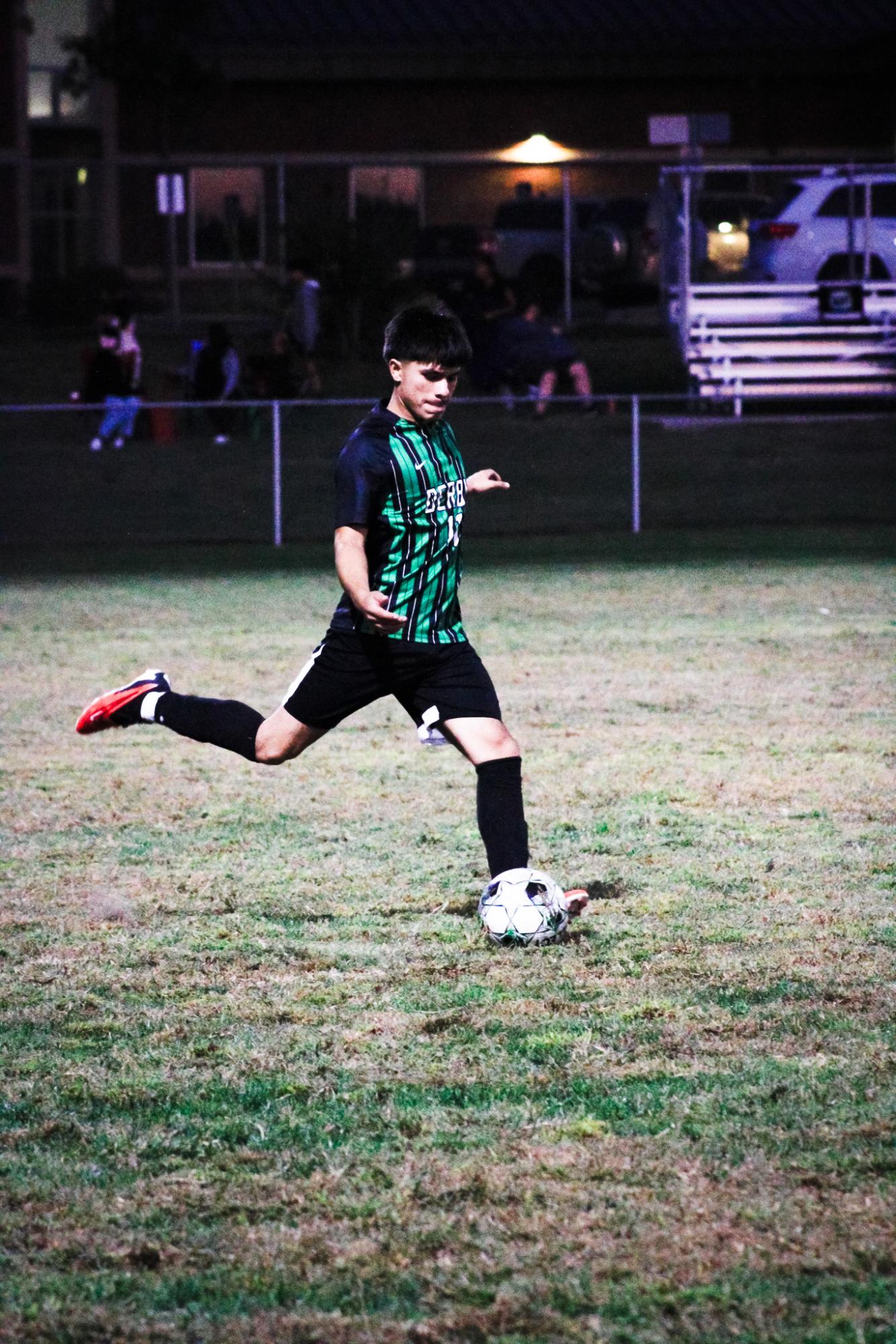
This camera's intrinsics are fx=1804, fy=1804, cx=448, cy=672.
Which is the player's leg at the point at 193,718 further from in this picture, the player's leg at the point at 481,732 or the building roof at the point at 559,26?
the building roof at the point at 559,26

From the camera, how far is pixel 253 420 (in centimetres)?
1925

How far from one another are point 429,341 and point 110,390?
1487 centimetres

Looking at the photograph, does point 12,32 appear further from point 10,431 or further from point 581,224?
point 10,431

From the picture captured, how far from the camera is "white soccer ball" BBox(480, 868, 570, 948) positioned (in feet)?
16.5

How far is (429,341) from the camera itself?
493cm

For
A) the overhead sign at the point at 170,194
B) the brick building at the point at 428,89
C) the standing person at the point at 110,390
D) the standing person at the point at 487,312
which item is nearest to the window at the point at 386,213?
the overhead sign at the point at 170,194

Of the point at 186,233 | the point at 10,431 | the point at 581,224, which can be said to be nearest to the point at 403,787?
the point at 10,431

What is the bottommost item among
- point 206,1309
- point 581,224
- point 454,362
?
point 206,1309

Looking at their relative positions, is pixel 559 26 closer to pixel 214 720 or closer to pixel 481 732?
pixel 214 720

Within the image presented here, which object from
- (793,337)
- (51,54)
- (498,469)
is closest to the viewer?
(498,469)

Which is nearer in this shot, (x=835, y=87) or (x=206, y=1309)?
(x=206, y=1309)

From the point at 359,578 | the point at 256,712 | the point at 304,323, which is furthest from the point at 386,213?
the point at 359,578

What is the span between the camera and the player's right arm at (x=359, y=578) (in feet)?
16.0

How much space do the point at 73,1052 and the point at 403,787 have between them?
10.5 ft
